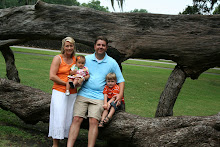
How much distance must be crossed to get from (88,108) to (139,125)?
2.45 feet

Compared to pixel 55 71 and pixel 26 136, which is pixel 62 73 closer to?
pixel 55 71

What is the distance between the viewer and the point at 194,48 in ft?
14.0

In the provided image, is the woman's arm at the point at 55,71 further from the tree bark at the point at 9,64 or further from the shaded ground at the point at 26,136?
the tree bark at the point at 9,64

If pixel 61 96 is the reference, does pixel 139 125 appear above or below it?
below

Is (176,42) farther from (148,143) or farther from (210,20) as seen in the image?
(148,143)

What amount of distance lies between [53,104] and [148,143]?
143cm

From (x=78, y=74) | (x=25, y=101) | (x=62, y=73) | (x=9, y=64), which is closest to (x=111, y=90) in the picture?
(x=78, y=74)

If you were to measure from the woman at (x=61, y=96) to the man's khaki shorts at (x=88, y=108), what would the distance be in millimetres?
132

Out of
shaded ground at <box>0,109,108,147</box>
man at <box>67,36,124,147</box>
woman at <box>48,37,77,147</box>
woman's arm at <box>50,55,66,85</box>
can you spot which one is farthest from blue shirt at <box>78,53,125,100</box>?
shaded ground at <box>0,109,108,147</box>

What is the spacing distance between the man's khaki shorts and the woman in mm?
132

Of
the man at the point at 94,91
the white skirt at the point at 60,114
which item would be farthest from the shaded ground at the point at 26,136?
the man at the point at 94,91

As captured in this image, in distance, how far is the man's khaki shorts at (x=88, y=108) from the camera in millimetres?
3814

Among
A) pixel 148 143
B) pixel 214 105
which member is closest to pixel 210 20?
pixel 148 143

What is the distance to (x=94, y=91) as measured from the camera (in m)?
3.99
